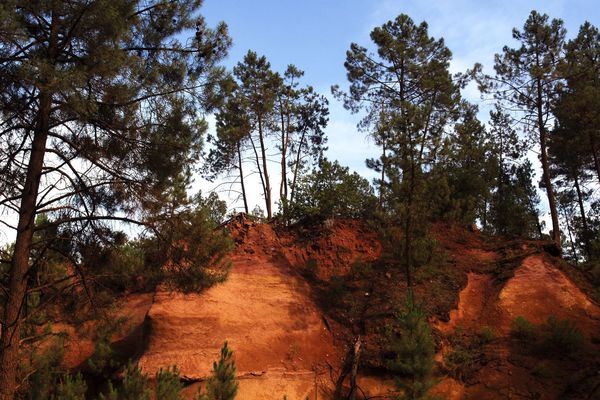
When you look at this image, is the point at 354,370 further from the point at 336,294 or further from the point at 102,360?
the point at 102,360

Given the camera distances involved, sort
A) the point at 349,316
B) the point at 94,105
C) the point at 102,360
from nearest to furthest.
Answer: the point at 94,105 < the point at 102,360 < the point at 349,316

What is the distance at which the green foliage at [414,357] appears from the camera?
11898 mm

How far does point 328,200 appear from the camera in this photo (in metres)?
22.0

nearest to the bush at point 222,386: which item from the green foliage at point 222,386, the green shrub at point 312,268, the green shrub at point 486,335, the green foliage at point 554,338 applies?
the green foliage at point 222,386

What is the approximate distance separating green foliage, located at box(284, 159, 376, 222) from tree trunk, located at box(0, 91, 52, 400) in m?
12.9

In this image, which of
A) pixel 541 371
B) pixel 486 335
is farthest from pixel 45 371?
pixel 541 371

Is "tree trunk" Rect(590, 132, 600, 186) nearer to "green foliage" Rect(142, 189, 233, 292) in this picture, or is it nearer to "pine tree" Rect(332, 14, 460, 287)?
"pine tree" Rect(332, 14, 460, 287)

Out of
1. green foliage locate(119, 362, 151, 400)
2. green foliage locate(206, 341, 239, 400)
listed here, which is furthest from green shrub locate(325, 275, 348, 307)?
green foliage locate(119, 362, 151, 400)

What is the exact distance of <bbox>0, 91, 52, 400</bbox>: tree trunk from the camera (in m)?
8.70

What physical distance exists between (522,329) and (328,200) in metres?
9.39

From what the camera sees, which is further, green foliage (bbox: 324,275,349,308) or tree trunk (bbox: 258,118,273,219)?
tree trunk (bbox: 258,118,273,219)

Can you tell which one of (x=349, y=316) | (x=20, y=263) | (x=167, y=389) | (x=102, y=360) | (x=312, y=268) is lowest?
(x=167, y=389)

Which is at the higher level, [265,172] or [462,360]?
[265,172]

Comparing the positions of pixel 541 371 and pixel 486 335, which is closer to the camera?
pixel 541 371
